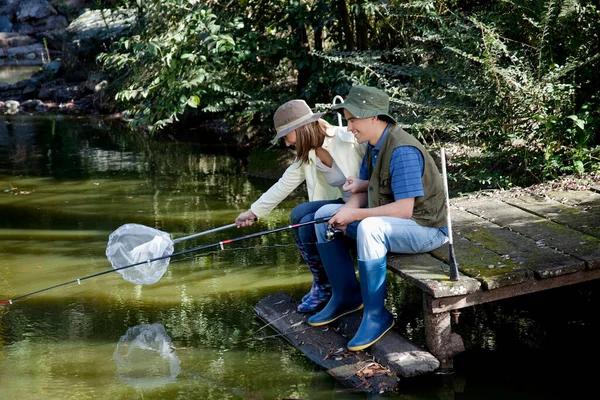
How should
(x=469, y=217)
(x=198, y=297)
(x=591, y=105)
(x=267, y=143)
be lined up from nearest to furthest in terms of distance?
(x=469, y=217), (x=198, y=297), (x=591, y=105), (x=267, y=143)

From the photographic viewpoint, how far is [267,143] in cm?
1044

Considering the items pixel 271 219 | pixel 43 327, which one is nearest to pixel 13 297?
pixel 43 327

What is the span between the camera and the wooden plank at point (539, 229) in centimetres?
424

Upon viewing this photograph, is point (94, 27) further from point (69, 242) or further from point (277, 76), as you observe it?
point (69, 242)

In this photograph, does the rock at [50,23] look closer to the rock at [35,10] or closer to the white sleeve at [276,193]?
the rock at [35,10]

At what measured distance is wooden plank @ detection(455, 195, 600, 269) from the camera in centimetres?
424

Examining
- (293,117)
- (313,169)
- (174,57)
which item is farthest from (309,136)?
(174,57)

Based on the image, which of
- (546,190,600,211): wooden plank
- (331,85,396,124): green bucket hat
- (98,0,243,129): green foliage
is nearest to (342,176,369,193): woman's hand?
(331,85,396,124): green bucket hat

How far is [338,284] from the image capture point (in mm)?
4508

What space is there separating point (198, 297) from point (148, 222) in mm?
2156

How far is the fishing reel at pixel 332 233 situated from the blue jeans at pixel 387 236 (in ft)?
0.11

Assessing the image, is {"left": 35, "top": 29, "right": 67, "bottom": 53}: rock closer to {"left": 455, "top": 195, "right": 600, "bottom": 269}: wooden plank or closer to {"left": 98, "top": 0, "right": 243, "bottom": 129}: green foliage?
{"left": 98, "top": 0, "right": 243, "bottom": 129}: green foliage

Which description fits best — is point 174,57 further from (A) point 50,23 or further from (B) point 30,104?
(A) point 50,23

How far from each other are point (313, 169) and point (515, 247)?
45.6 inches
